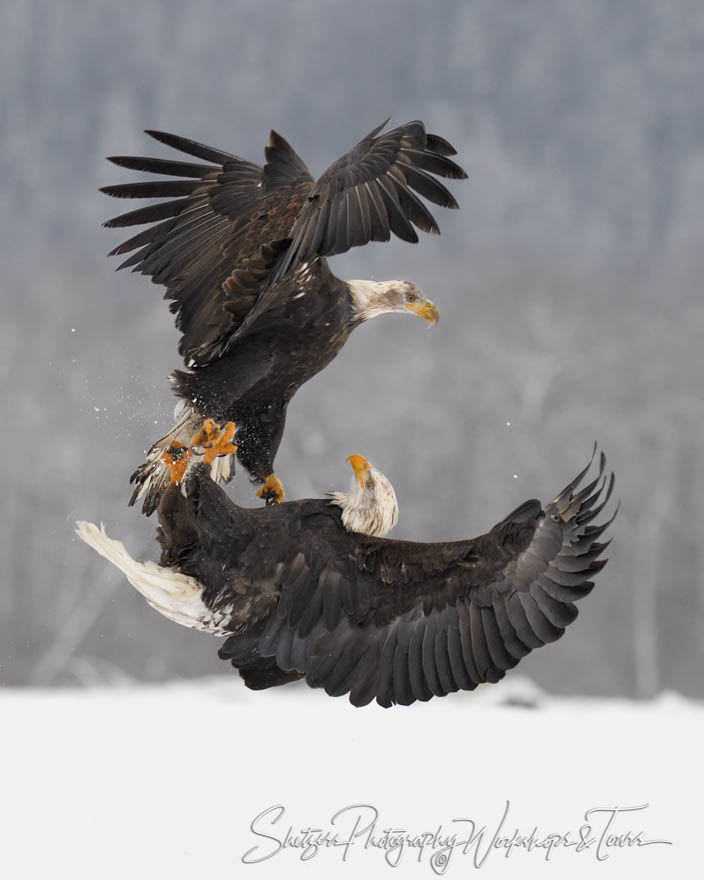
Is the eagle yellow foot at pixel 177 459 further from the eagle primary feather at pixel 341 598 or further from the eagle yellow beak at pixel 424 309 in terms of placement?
the eagle yellow beak at pixel 424 309

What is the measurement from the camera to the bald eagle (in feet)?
11.7

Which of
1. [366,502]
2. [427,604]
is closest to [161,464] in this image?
[366,502]

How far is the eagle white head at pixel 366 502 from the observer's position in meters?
3.40

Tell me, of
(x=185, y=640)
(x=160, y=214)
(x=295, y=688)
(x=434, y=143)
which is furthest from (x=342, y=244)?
(x=185, y=640)

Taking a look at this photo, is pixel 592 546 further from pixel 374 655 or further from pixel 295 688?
pixel 295 688

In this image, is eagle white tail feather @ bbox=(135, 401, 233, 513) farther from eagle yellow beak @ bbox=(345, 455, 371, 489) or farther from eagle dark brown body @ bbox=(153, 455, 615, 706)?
eagle yellow beak @ bbox=(345, 455, 371, 489)

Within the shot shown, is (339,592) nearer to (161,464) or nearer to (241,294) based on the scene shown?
(161,464)

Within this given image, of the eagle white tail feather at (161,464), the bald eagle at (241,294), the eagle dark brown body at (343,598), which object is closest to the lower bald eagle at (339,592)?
the eagle dark brown body at (343,598)

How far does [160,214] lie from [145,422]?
0.72 m

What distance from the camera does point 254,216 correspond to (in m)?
3.73

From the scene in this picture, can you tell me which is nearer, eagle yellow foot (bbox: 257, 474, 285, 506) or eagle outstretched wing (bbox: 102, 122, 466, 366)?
eagle outstretched wing (bbox: 102, 122, 466, 366)

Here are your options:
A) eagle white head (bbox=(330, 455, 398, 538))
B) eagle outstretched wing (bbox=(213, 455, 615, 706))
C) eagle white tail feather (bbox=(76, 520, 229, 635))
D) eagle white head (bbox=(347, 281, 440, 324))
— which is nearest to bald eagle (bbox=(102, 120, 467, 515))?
eagle white head (bbox=(347, 281, 440, 324))

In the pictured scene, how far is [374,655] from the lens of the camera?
3.38 m

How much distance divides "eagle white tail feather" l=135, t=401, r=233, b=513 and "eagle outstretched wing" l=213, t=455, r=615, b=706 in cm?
55
